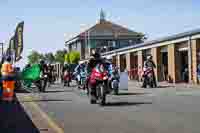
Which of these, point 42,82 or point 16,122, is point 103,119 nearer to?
point 16,122

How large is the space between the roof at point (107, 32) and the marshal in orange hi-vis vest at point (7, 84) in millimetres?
92150

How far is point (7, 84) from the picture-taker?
18.1m

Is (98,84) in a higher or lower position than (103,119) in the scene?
higher

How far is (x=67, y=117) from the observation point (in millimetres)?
13070

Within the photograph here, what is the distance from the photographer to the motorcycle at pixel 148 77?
3042 cm

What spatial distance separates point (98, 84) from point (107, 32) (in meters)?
102

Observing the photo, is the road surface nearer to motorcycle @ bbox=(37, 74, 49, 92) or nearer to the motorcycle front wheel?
the motorcycle front wheel

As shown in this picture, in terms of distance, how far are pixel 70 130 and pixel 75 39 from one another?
4257 inches

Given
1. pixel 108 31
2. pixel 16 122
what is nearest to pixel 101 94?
pixel 16 122

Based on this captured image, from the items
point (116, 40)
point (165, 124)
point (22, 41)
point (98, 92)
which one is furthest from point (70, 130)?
point (116, 40)

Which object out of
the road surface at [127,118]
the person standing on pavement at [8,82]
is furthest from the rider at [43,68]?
the road surface at [127,118]

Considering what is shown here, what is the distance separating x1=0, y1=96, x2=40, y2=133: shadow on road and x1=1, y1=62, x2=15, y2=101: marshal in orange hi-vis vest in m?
1.31

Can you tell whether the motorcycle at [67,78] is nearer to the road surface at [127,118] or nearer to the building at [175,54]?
the building at [175,54]

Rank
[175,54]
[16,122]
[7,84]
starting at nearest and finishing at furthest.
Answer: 1. [16,122]
2. [7,84]
3. [175,54]
